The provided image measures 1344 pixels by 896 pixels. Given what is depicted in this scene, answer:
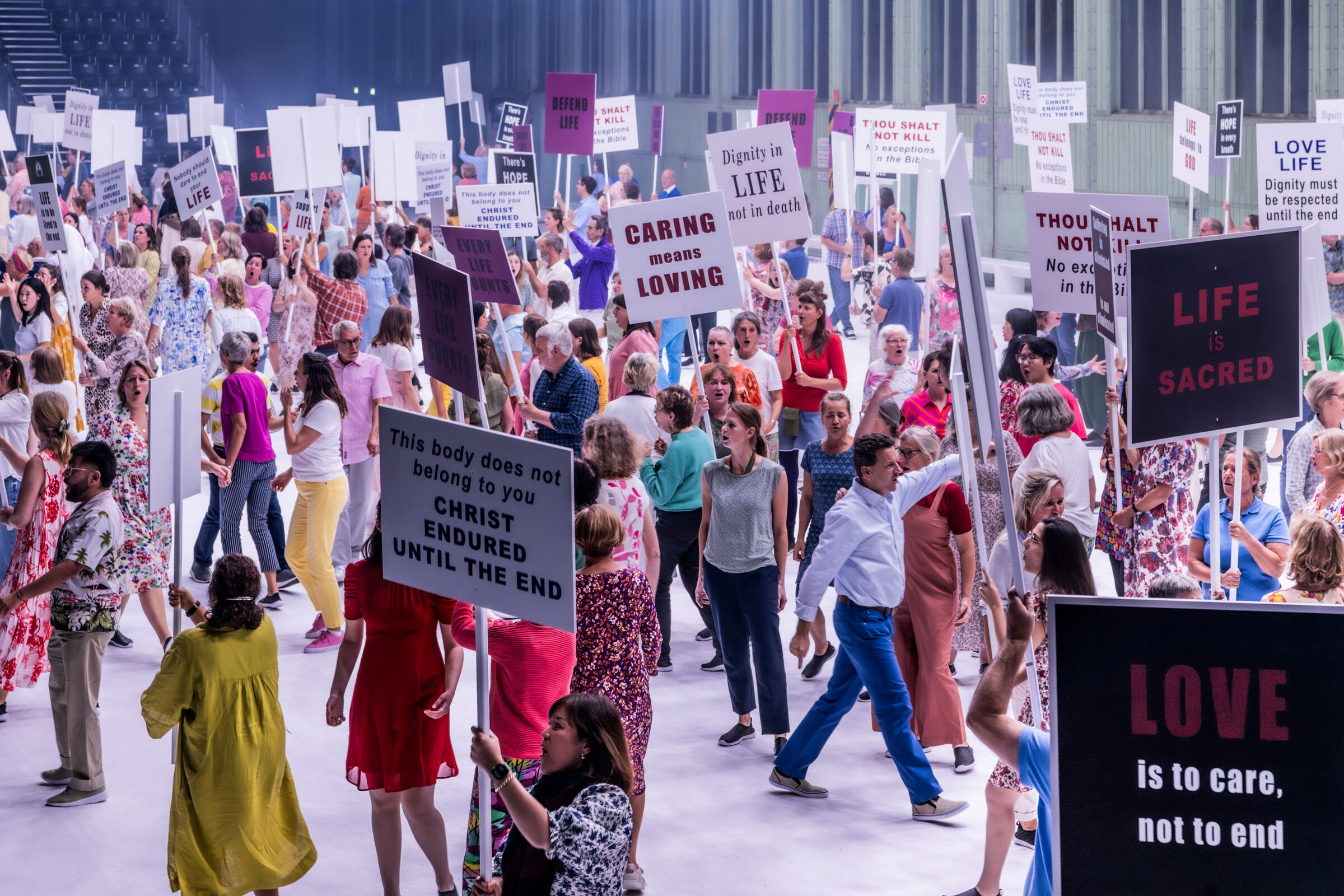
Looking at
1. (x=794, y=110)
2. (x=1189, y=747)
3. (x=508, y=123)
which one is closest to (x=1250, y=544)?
(x=1189, y=747)

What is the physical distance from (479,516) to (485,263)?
5.26m

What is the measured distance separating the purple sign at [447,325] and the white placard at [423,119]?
583 inches

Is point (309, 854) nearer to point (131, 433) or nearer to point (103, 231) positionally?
point (131, 433)

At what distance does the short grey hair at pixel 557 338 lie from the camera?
898 cm

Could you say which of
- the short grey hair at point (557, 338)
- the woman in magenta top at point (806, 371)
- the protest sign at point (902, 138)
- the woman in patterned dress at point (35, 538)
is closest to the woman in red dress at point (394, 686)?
the woman in patterned dress at point (35, 538)

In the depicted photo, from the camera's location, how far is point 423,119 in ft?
69.2

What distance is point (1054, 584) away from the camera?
207 inches

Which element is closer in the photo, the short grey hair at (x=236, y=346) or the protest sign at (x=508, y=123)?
the short grey hair at (x=236, y=346)

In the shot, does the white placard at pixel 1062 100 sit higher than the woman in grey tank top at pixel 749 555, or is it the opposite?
the white placard at pixel 1062 100

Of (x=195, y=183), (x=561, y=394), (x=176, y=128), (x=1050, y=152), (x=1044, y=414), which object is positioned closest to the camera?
(x=1044, y=414)

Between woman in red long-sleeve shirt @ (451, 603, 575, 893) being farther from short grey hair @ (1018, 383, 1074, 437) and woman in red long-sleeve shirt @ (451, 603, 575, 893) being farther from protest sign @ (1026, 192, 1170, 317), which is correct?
protest sign @ (1026, 192, 1170, 317)

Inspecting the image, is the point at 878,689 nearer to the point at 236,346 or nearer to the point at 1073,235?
the point at 1073,235

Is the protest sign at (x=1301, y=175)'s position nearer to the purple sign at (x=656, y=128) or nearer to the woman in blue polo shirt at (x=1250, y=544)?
the woman in blue polo shirt at (x=1250, y=544)

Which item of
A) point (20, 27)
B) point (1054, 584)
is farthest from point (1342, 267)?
point (20, 27)
